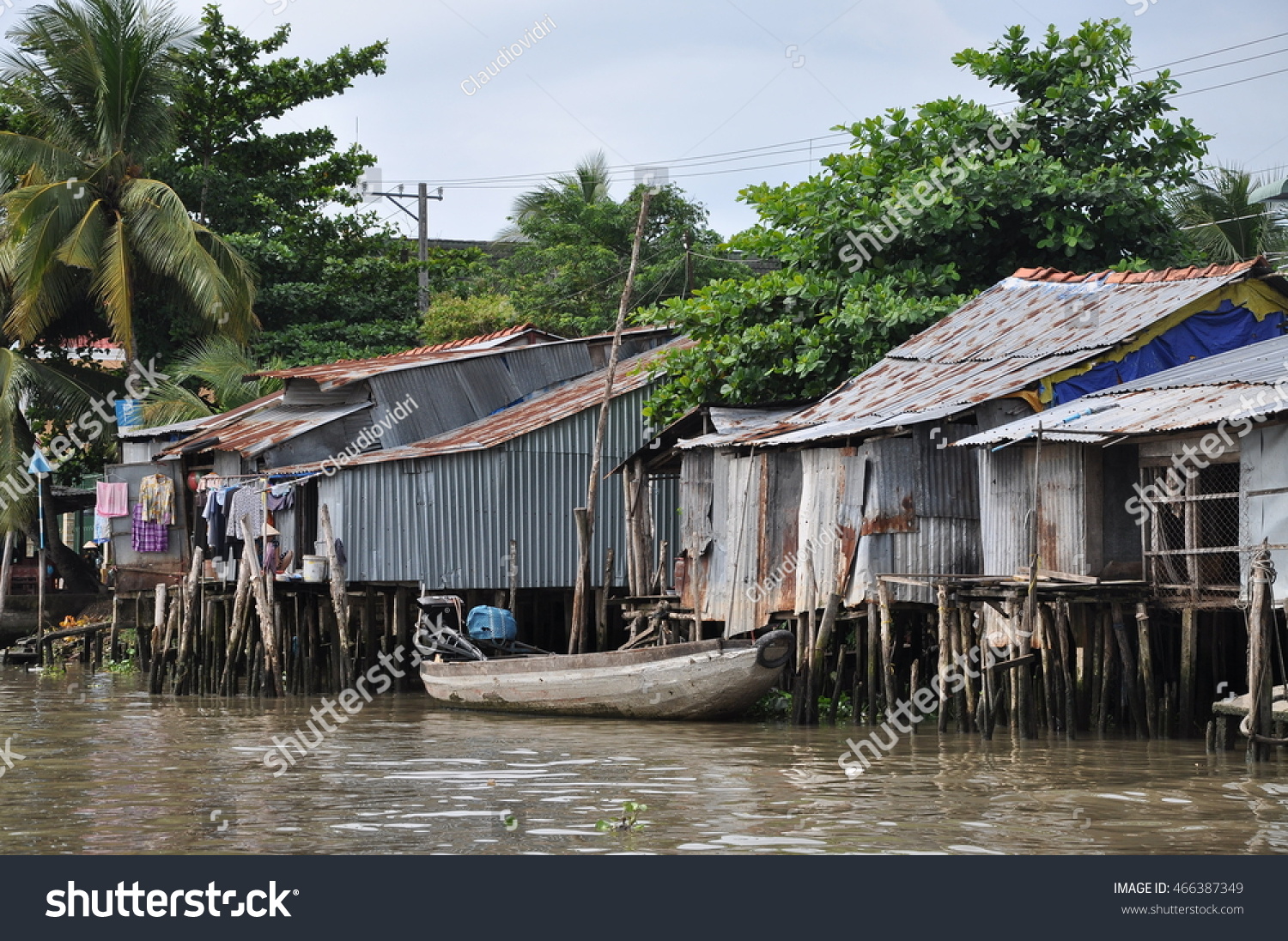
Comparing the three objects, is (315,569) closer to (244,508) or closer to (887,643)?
(244,508)

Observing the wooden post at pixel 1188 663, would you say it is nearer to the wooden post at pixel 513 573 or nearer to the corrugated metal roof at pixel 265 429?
the wooden post at pixel 513 573

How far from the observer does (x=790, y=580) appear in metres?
16.9

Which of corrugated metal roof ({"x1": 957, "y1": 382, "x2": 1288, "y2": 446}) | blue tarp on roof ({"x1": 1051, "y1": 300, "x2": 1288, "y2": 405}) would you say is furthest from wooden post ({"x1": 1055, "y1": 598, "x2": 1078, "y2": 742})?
blue tarp on roof ({"x1": 1051, "y1": 300, "x2": 1288, "y2": 405})

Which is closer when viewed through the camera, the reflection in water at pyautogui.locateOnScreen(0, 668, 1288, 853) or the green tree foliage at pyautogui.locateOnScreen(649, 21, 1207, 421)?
the reflection in water at pyautogui.locateOnScreen(0, 668, 1288, 853)

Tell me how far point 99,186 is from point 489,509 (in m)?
10.3

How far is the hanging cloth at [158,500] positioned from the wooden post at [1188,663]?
1865 cm

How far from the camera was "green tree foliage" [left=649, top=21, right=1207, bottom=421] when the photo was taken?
66.0 ft

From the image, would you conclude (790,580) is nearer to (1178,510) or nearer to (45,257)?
(1178,510)

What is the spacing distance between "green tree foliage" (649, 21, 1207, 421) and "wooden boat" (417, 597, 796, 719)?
5066mm

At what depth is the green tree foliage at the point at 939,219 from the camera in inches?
792

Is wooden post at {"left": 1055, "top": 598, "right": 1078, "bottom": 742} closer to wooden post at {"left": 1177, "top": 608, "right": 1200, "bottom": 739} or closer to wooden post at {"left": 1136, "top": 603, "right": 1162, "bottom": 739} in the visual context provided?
wooden post at {"left": 1136, "top": 603, "right": 1162, "bottom": 739}

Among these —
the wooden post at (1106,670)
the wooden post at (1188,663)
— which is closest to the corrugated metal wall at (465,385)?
the wooden post at (1106,670)

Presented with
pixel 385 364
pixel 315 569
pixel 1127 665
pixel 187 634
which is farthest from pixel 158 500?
pixel 1127 665

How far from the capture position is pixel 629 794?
11234 mm
